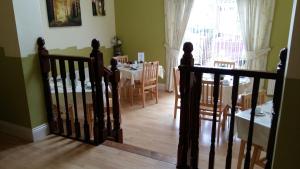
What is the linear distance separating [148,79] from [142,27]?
1685mm

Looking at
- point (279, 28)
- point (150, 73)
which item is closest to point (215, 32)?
point (279, 28)

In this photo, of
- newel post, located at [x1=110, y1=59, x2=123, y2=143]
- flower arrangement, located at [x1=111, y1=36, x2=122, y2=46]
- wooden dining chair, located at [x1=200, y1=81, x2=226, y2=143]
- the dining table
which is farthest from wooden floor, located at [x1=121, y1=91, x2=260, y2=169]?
flower arrangement, located at [x1=111, y1=36, x2=122, y2=46]

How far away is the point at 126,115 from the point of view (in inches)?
174

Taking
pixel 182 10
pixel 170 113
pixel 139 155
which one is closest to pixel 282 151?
pixel 139 155

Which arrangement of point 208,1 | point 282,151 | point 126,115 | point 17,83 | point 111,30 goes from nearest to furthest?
point 282,151 < point 17,83 < point 126,115 < point 208,1 < point 111,30

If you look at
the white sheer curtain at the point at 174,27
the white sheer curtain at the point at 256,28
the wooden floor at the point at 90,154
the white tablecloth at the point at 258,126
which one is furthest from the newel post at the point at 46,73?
the white sheer curtain at the point at 256,28

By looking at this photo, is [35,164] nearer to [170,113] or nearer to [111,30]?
[170,113]

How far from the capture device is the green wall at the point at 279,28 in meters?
4.36

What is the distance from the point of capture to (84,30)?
533cm

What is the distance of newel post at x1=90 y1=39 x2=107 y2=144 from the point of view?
2.35m

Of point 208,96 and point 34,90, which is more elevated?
point 34,90

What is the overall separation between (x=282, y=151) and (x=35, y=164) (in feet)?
6.57

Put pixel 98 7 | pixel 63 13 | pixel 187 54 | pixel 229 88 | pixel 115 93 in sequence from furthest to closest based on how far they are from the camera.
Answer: pixel 98 7 < pixel 63 13 < pixel 229 88 < pixel 115 93 < pixel 187 54

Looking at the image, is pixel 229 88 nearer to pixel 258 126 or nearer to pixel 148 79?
pixel 258 126
